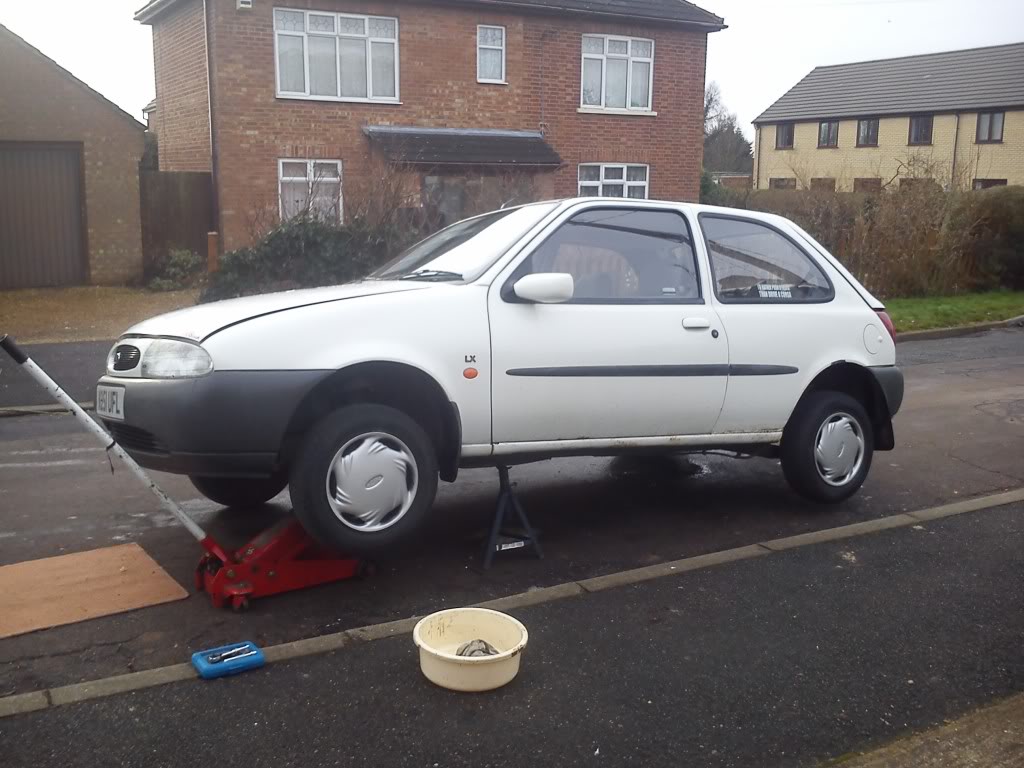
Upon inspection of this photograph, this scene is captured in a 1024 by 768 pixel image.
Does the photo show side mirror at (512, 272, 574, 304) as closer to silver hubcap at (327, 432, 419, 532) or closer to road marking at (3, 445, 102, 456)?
silver hubcap at (327, 432, 419, 532)

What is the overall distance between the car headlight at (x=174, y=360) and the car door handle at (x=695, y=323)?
99.3 inches

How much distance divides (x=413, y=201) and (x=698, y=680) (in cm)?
1251

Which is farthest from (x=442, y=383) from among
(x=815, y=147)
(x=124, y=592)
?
(x=815, y=147)

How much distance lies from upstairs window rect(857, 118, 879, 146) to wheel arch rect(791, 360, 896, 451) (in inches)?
1789

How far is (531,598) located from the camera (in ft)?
15.4

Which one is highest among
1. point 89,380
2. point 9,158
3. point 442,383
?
point 9,158

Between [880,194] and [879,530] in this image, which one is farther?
[880,194]

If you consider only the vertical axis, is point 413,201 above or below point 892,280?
above

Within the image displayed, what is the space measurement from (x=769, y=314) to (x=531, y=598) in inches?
91.4

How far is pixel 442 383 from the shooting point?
488cm

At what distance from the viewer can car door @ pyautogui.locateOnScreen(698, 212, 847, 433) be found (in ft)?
19.1

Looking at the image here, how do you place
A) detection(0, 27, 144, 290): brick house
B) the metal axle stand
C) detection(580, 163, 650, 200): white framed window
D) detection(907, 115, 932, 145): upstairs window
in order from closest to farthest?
the metal axle stand < detection(0, 27, 144, 290): brick house < detection(580, 163, 650, 200): white framed window < detection(907, 115, 932, 145): upstairs window

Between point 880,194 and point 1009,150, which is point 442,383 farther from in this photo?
point 1009,150

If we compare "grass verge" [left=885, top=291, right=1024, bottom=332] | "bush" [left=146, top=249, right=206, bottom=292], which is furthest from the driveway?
"bush" [left=146, top=249, right=206, bottom=292]
